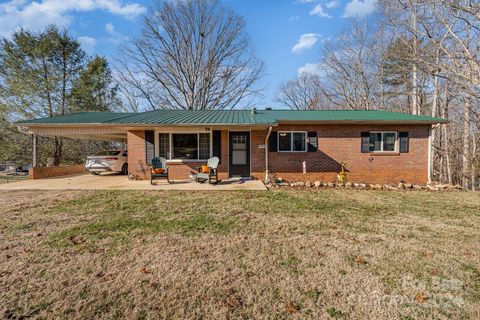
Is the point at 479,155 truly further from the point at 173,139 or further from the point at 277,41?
the point at 173,139

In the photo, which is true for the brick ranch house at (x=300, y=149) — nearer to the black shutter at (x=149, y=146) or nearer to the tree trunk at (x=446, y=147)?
the black shutter at (x=149, y=146)

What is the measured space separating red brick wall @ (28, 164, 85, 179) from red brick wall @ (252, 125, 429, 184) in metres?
10.2

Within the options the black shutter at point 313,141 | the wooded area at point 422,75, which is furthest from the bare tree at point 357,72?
the black shutter at point 313,141

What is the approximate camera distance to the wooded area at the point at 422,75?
9.51 meters

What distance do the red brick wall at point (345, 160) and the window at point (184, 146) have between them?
224 centimetres

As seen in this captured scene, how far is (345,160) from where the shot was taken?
9852mm

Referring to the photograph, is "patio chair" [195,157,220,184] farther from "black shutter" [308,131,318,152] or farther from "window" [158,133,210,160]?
"black shutter" [308,131,318,152]

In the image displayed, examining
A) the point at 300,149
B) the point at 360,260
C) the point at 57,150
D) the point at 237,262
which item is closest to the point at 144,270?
the point at 237,262

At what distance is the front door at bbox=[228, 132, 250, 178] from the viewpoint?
9.95 m

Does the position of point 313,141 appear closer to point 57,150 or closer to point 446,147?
point 446,147

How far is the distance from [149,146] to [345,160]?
874 cm

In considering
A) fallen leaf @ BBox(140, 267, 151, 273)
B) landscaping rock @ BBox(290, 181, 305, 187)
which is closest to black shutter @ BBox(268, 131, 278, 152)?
landscaping rock @ BBox(290, 181, 305, 187)

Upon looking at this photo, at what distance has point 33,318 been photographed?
6.56 feet

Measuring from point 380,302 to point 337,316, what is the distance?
1.86 feet
